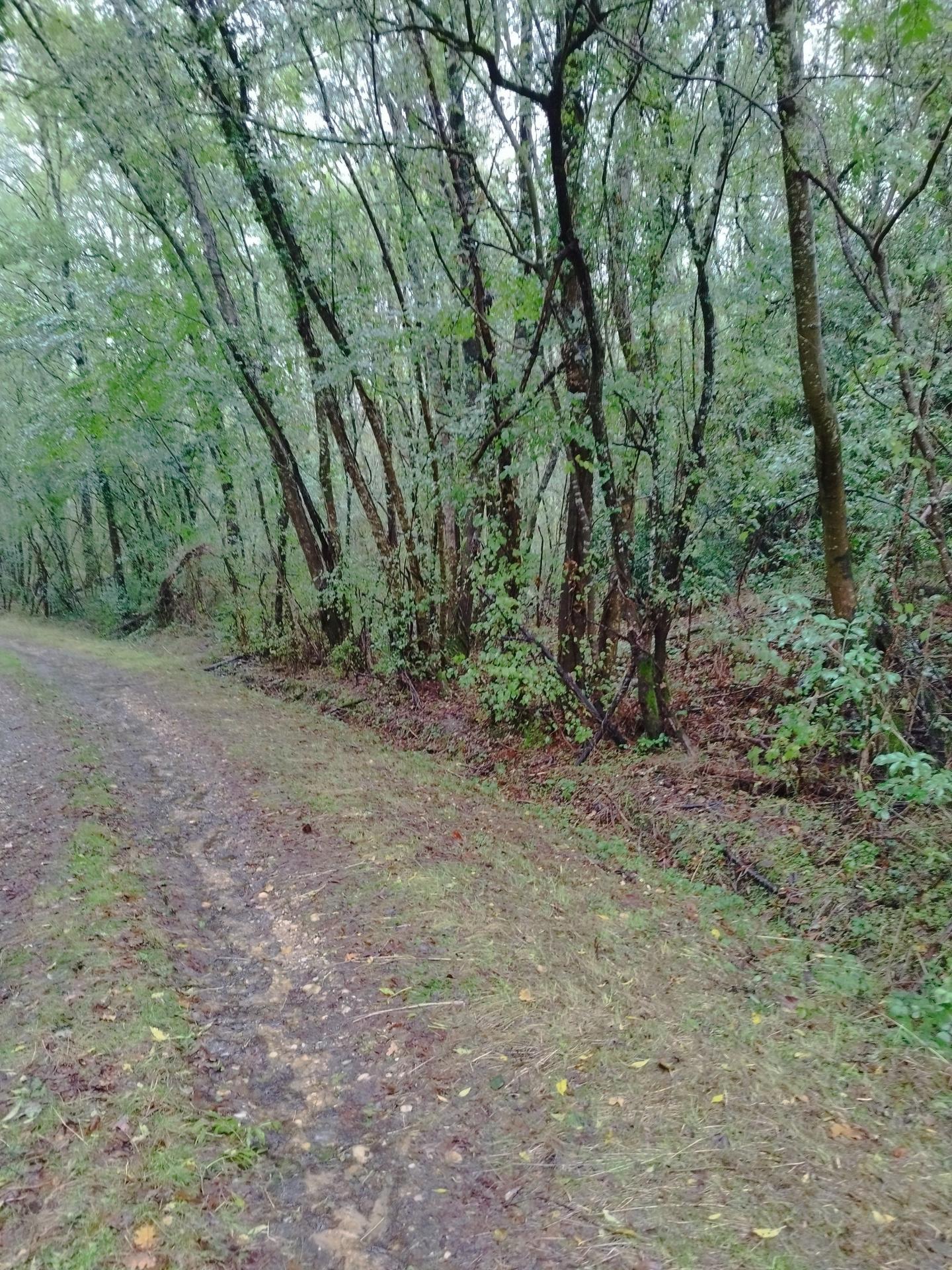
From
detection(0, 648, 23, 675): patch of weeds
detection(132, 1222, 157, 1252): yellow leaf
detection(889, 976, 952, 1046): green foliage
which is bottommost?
detection(889, 976, 952, 1046): green foliage

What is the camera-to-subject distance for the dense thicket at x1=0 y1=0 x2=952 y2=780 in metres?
5.57

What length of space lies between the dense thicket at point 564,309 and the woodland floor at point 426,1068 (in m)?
1.89

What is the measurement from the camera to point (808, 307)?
220 inches

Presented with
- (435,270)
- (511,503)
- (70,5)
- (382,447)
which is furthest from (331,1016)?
(70,5)

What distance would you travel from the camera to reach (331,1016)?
3666 mm

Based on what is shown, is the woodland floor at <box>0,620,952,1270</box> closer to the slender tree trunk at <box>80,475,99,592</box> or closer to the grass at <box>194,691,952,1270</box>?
the grass at <box>194,691,952,1270</box>

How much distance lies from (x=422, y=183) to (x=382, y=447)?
3934mm

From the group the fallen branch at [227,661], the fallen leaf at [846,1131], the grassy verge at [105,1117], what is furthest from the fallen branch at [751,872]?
the fallen branch at [227,661]

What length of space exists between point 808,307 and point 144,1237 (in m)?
6.69

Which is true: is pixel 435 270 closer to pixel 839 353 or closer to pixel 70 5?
pixel 839 353

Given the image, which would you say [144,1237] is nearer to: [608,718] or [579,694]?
[608,718]

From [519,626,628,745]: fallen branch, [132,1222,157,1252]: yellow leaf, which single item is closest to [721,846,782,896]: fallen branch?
[519,626,628,745]: fallen branch

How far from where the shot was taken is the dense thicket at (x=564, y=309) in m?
5.57

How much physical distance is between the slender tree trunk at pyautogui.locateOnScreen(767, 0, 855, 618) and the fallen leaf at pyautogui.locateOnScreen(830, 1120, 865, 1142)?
3.77 metres
